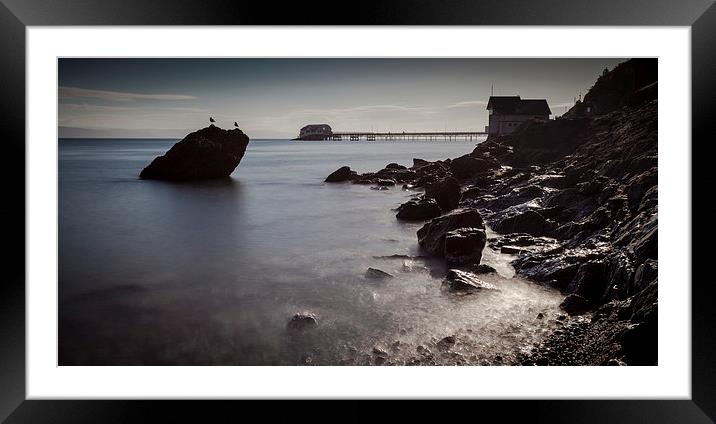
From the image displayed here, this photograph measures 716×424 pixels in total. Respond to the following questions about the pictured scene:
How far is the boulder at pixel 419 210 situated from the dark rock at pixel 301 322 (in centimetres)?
403

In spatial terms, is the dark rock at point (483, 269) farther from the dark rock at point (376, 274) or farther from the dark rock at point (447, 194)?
the dark rock at point (447, 194)

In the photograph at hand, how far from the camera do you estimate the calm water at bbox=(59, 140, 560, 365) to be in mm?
4500

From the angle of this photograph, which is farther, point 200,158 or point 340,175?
point 340,175

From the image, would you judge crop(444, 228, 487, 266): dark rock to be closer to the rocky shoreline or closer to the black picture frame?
the rocky shoreline

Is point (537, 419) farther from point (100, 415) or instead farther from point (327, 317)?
point (100, 415)

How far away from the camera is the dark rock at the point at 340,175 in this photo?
12.7 metres

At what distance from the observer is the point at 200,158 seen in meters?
12.4

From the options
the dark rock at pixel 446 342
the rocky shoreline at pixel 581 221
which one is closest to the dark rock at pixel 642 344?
the rocky shoreline at pixel 581 221

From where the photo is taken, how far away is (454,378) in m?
4.04
